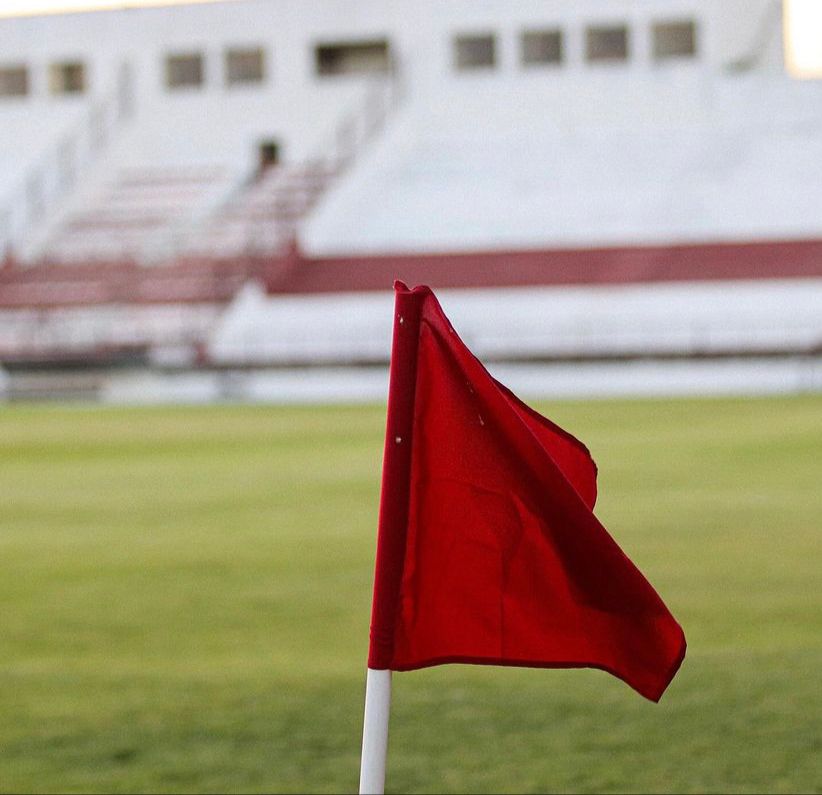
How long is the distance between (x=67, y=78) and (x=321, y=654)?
47833 mm

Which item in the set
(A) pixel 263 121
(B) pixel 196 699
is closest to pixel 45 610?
(B) pixel 196 699

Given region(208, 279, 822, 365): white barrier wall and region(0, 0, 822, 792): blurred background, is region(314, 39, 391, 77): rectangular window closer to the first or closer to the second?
region(0, 0, 822, 792): blurred background

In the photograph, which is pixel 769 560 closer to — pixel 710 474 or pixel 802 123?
pixel 710 474

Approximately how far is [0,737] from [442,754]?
1.14 meters

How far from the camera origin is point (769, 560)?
8188mm

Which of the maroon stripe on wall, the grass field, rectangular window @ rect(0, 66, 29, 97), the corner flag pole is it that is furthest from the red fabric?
rectangular window @ rect(0, 66, 29, 97)

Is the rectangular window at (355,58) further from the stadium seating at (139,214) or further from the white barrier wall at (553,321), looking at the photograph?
the white barrier wall at (553,321)

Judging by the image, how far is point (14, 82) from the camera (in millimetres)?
52688

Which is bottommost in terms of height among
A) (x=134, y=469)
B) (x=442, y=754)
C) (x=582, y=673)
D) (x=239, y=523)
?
(x=134, y=469)

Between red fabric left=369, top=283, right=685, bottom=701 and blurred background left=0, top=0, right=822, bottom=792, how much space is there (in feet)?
4.52

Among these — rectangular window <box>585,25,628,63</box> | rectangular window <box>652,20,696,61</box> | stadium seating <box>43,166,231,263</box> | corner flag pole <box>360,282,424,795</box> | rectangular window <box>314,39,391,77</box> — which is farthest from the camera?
rectangular window <box>314,39,391,77</box>

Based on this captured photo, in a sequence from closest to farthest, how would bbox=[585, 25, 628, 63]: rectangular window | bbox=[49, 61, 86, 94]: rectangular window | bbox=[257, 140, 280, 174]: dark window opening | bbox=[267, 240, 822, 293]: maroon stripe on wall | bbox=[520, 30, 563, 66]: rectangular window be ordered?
bbox=[267, 240, 822, 293]: maroon stripe on wall → bbox=[257, 140, 280, 174]: dark window opening → bbox=[520, 30, 563, 66]: rectangular window → bbox=[585, 25, 628, 63]: rectangular window → bbox=[49, 61, 86, 94]: rectangular window

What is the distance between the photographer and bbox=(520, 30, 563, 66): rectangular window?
151 ft

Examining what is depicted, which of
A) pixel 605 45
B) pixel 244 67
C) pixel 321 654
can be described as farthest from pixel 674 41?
pixel 321 654
